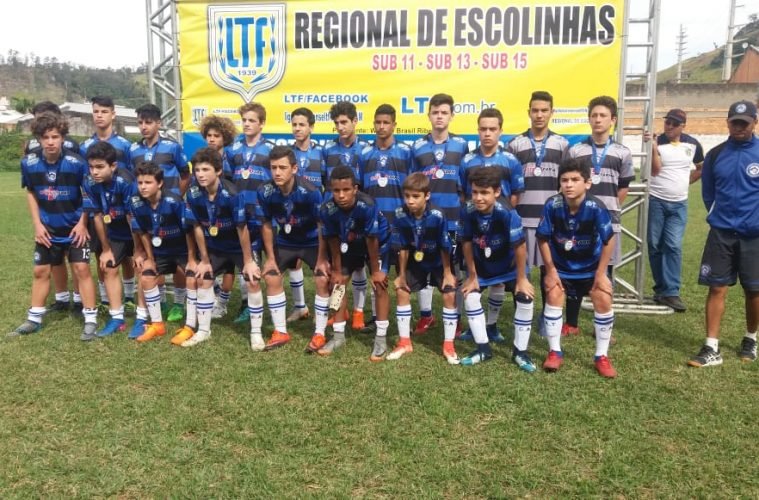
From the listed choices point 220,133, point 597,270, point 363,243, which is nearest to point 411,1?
point 220,133

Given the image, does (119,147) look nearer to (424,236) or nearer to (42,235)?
(42,235)

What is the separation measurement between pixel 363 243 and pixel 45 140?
3.32 metres

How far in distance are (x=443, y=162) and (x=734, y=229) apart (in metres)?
2.66

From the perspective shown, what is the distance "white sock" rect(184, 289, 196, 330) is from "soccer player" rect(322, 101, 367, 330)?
5.33ft

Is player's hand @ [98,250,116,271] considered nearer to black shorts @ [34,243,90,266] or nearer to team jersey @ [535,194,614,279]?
black shorts @ [34,243,90,266]

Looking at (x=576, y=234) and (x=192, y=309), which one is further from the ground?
(x=576, y=234)

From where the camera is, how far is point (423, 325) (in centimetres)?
597

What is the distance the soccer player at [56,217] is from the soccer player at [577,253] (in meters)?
4.49

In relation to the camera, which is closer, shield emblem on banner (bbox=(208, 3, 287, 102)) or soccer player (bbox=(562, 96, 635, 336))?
soccer player (bbox=(562, 96, 635, 336))

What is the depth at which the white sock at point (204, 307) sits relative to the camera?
5573 millimetres

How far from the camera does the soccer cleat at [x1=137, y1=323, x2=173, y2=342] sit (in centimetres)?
561

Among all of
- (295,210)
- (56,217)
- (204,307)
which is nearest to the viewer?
(295,210)

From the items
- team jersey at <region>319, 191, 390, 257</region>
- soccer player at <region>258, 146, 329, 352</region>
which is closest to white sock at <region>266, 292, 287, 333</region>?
soccer player at <region>258, 146, 329, 352</region>

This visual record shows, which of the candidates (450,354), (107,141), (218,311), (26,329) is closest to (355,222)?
(450,354)
